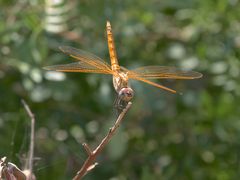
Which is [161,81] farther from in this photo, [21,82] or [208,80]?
[21,82]

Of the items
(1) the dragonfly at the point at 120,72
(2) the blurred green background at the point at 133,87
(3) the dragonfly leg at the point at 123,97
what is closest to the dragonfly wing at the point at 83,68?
(1) the dragonfly at the point at 120,72

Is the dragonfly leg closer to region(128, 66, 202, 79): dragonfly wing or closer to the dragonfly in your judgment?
the dragonfly

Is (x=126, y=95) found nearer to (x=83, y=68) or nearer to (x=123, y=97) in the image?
(x=123, y=97)

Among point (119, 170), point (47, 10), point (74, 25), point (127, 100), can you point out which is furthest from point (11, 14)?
point (127, 100)

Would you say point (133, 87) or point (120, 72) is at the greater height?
point (120, 72)

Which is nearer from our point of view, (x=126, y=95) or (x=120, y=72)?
(x=126, y=95)

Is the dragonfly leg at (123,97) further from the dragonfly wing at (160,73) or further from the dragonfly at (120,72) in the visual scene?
the dragonfly wing at (160,73)

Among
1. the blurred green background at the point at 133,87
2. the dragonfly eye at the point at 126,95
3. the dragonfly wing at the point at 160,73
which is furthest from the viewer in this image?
the blurred green background at the point at 133,87

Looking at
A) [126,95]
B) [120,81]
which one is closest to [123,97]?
[126,95]

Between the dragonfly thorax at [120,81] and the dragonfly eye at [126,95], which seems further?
the dragonfly thorax at [120,81]
